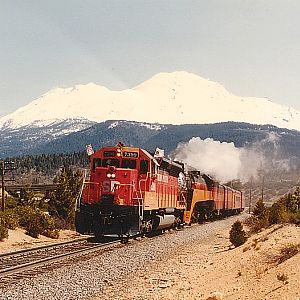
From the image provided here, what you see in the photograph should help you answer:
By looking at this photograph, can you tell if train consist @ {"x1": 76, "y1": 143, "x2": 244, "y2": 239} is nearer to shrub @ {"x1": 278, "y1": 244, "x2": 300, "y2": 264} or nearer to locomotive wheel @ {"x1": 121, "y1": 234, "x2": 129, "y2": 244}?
locomotive wheel @ {"x1": 121, "y1": 234, "x2": 129, "y2": 244}

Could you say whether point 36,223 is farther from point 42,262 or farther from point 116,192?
point 42,262

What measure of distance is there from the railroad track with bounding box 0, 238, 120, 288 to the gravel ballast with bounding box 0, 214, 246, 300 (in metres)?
0.53

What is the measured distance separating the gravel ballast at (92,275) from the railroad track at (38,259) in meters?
0.53

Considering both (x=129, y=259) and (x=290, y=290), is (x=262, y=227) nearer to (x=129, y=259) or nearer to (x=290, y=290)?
(x=129, y=259)

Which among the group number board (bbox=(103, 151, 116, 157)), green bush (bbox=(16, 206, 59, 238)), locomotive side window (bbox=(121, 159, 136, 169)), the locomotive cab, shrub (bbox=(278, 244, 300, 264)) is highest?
number board (bbox=(103, 151, 116, 157))

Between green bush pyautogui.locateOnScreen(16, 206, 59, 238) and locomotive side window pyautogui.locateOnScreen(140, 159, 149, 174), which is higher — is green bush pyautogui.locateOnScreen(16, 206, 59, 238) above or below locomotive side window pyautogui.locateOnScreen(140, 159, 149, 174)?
below

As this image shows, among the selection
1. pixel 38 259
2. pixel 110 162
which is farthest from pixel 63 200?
pixel 38 259

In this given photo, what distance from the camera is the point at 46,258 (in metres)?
19.4

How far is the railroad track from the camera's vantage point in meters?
15.7

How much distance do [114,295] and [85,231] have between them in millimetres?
10898

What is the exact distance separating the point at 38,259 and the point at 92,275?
3.93 m

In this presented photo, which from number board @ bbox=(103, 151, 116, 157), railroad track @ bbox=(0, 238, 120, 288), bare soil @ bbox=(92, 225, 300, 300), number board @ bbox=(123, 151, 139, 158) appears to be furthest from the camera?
number board @ bbox=(103, 151, 116, 157)

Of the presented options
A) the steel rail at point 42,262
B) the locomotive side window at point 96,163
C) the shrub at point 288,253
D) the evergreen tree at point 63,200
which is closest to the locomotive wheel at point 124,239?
the steel rail at point 42,262

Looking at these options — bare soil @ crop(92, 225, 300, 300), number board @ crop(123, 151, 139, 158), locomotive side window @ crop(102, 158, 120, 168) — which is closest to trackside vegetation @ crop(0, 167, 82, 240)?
locomotive side window @ crop(102, 158, 120, 168)
